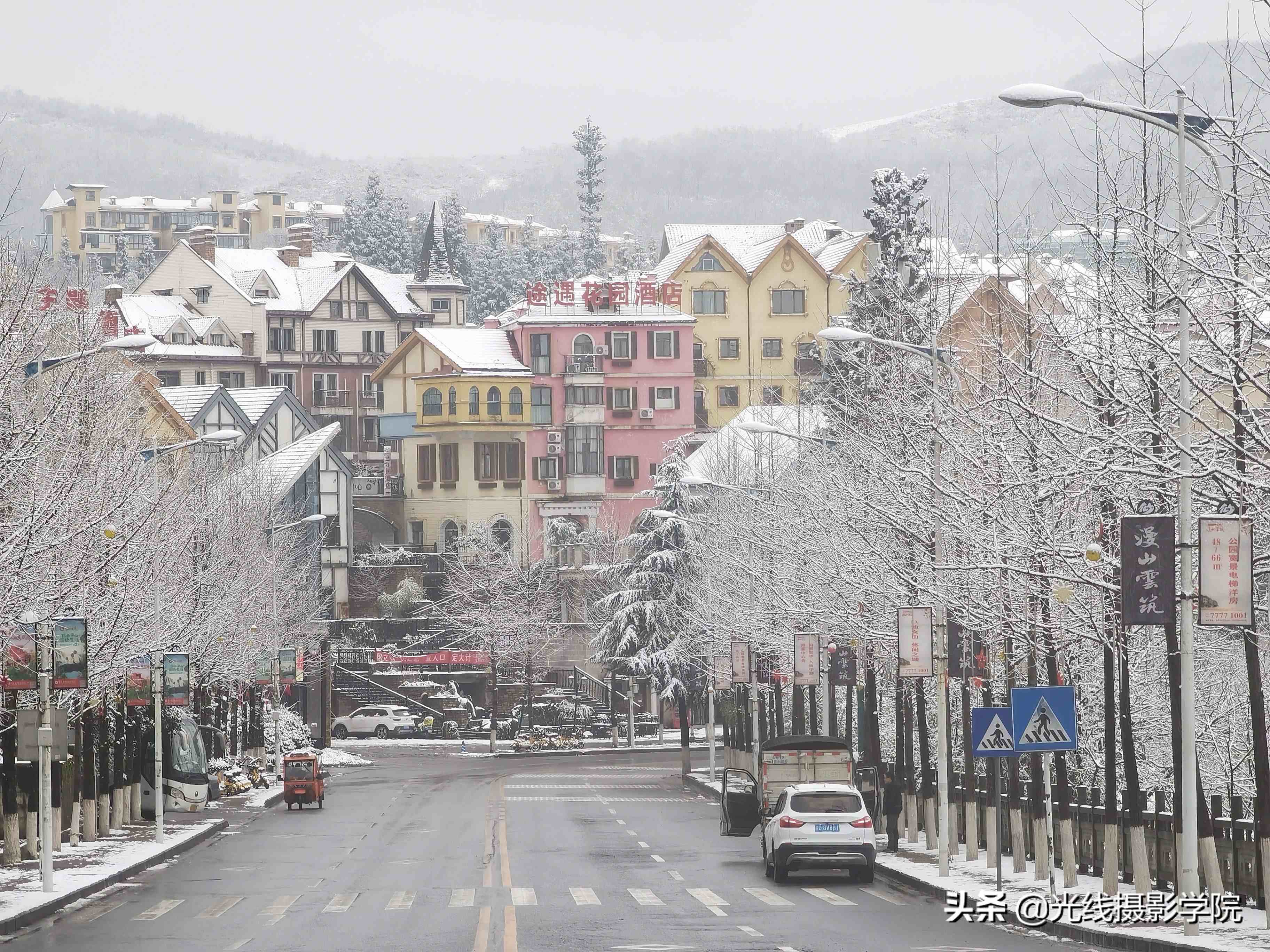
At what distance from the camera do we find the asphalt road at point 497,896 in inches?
858

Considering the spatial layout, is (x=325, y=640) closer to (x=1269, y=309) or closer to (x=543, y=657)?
(x=543, y=657)

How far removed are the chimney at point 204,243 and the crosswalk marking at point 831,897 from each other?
105 m

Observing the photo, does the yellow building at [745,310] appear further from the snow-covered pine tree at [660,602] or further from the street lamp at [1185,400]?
the street lamp at [1185,400]

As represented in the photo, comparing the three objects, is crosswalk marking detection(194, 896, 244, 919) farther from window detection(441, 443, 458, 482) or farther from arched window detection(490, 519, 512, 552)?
window detection(441, 443, 458, 482)

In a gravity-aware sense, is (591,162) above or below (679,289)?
above

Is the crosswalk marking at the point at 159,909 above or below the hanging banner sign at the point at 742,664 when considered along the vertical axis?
below

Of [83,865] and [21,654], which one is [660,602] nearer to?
[83,865]

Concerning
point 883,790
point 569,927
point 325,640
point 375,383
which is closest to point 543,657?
point 325,640

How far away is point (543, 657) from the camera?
323 ft

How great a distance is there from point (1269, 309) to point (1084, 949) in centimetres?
683

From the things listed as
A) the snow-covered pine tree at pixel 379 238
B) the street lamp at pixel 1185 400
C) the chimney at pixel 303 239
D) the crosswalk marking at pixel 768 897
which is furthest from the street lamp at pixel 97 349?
the snow-covered pine tree at pixel 379 238

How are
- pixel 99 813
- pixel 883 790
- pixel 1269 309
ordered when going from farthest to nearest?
pixel 99 813 < pixel 883 790 < pixel 1269 309

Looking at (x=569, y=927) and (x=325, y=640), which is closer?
(x=569, y=927)

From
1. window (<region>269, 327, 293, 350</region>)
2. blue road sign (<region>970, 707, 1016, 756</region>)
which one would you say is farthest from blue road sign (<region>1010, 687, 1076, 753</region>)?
window (<region>269, 327, 293, 350</region>)
